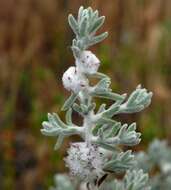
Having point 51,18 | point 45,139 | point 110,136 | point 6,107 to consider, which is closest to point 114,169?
point 110,136

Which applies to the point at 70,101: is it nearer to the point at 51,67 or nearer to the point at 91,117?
the point at 91,117

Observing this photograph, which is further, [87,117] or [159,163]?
[159,163]

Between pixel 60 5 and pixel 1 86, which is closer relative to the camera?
pixel 1 86

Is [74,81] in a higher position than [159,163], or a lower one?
lower

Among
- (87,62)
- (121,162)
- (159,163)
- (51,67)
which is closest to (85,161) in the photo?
(121,162)

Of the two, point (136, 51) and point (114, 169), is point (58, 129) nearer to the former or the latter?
point (114, 169)

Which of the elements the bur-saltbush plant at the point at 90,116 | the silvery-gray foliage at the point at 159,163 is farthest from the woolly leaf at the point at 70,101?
the silvery-gray foliage at the point at 159,163
